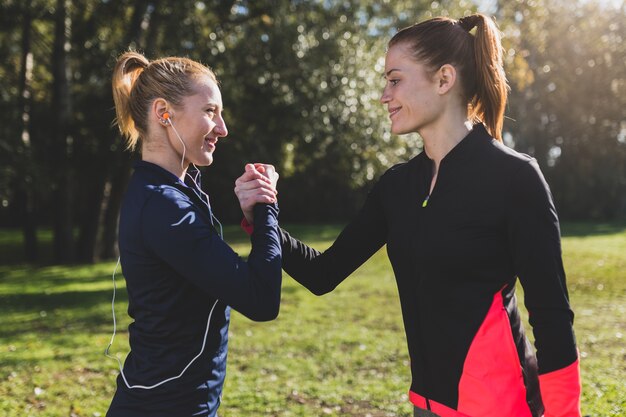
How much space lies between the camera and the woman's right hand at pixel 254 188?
2.34m

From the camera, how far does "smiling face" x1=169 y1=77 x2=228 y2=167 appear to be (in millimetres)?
2314

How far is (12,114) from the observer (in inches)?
574

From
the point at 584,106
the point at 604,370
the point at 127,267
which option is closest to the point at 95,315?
the point at 604,370

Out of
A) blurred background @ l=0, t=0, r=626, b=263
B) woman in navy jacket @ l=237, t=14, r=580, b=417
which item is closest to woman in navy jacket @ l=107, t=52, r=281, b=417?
woman in navy jacket @ l=237, t=14, r=580, b=417

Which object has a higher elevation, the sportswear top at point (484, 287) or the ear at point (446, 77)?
the ear at point (446, 77)

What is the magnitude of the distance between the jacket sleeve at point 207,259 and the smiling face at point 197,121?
270 millimetres

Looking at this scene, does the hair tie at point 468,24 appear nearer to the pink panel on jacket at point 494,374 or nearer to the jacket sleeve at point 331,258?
the jacket sleeve at point 331,258

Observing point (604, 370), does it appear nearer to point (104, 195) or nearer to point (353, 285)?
point (353, 285)

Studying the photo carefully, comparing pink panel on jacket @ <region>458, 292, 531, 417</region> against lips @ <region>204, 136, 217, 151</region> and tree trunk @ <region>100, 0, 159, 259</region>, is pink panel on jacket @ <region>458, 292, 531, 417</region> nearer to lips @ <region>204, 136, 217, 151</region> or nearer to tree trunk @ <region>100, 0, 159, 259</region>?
lips @ <region>204, 136, 217, 151</region>

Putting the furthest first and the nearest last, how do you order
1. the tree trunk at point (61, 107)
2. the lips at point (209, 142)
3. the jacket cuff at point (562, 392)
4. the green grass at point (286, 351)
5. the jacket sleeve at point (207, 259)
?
the tree trunk at point (61, 107)
the green grass at point (286, 351)
the lips at point (209, 142)
the jacket sleeve at point (207, 259)
the jacket cuff at point (562, 392)

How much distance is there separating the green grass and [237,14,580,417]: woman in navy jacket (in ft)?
12.2

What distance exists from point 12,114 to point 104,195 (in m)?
3.13

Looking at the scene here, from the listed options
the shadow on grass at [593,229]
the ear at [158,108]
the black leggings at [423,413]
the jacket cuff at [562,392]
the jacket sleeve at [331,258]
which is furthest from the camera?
the shadow on grass at [593,229]

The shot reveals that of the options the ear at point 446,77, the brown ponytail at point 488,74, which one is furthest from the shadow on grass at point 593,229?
the ear at point 446,77
